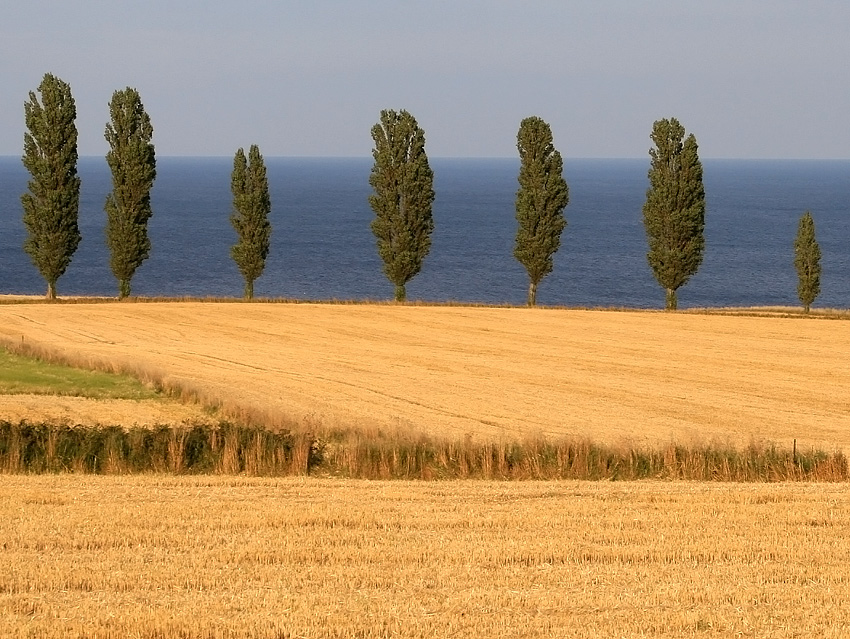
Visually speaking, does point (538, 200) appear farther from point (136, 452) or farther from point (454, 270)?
point (454, 270)

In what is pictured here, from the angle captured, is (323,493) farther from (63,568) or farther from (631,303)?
(631,303)

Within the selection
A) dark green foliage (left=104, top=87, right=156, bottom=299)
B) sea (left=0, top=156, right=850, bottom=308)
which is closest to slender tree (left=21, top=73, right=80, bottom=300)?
dark green foliage (left=104, top=87, right=156, bottom=299)

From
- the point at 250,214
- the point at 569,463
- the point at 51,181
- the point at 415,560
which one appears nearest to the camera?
the point at 415,560

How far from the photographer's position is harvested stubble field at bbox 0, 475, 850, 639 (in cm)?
1052

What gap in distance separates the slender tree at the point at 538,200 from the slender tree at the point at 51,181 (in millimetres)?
24348

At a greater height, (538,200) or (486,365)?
(538,200)

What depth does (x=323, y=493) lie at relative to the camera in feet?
58.0

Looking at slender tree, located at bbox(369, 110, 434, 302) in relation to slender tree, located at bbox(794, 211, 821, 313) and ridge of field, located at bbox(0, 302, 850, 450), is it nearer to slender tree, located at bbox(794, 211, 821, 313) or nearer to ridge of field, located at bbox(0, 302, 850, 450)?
ridge of field, located at bbox(0, 302, 850, 450)

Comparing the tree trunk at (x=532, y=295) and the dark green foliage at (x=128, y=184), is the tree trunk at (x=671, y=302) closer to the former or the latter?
the tree trunk at (x=532, y=295)

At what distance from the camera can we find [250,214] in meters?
65.6

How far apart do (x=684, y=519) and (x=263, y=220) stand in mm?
52949

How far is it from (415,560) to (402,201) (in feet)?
171

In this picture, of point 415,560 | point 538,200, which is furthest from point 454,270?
point 415,560

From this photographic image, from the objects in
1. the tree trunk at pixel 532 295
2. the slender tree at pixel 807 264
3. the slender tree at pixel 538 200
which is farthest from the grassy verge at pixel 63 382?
the slender tree at pixel 807 264
